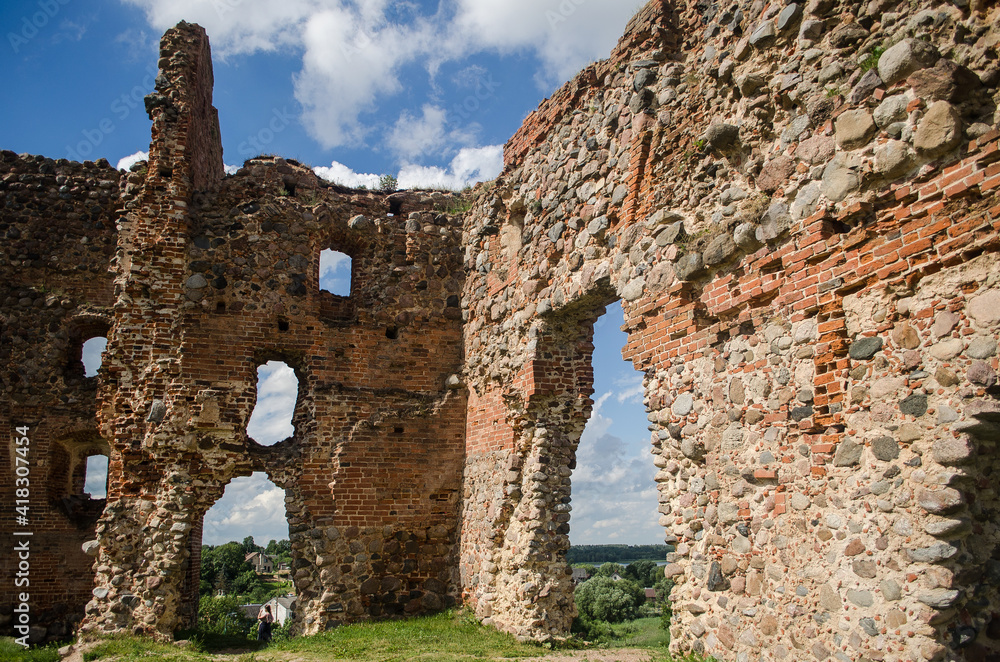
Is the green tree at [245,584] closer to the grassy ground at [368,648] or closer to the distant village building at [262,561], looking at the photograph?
the distant village building at [262,561]

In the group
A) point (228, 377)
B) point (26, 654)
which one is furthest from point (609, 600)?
point (26, 654)

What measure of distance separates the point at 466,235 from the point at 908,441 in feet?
26.5

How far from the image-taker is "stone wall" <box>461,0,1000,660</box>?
3830 mm

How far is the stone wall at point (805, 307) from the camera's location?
3830mm

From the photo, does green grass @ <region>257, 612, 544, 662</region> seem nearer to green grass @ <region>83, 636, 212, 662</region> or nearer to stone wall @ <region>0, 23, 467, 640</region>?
stone wall @ <region>0, 23, 467, 640</region>

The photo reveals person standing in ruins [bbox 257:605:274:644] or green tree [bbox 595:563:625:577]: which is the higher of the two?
person standing in ruins [bbox 257:605:274:644]

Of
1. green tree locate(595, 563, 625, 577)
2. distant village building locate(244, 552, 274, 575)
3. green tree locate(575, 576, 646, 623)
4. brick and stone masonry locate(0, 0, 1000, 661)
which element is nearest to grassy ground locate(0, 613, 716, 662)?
brick and stone masonry locate(0, 0, 1000, 661)

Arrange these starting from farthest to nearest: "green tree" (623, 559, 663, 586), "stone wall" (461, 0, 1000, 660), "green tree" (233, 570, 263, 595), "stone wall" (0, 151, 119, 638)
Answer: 1. "green tree" (233, 570, 263, 595)
2. "green tree" (623, 559, 663, 586)
3. "stone wall" (0, 151, 119, 638)
4. "stone wall" (461, 0, 1000, 660)

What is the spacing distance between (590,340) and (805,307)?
4018 mm

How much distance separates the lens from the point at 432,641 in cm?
781

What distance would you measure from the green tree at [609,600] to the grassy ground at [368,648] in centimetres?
908

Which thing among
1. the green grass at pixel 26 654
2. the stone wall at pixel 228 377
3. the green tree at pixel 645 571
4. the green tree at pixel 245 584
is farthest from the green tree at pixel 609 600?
the green tree at pixel 245 584

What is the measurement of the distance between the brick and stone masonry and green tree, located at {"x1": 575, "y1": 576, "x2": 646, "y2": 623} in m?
9.17

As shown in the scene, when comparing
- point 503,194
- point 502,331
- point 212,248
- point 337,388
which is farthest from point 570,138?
point 212,248
